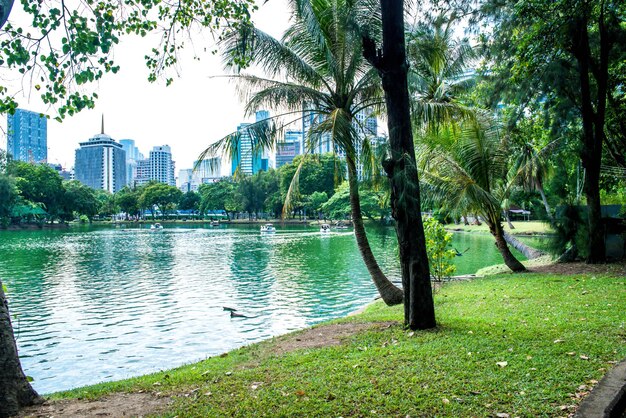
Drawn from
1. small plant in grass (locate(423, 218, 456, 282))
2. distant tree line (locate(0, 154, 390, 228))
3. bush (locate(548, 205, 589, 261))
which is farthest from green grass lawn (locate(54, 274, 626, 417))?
distant tree line (locate(0, 154, 390, 228))

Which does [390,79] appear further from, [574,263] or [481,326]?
[574,263]

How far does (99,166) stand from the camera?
6944 inches

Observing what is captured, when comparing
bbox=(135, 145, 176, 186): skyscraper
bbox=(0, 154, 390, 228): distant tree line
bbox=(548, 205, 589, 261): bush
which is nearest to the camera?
bbox=(548, 205, 589, 261): bush

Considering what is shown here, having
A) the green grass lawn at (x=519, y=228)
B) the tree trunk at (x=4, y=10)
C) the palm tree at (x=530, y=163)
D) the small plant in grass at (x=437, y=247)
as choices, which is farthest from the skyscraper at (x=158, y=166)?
the tree trunk at (x=4, y=10)

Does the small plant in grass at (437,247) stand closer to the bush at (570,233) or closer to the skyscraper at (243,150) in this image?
the bush at (570,233)

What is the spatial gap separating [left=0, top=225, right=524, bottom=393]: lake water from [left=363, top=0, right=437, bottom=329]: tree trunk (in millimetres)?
4093

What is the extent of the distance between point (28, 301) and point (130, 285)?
452cm

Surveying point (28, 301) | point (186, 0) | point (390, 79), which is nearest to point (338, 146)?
point (390, 79)

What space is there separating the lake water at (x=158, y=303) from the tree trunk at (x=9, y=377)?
443cm

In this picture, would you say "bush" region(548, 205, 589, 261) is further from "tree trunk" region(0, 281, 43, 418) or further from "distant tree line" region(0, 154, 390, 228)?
"distant tree line" region(0, 154, 390, 228)

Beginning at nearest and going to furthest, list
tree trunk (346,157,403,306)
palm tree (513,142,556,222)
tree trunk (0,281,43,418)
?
tree trunk (0,281,43,418) < tree trunk (346,157,403,306) < palm tree (513,142,556,222)

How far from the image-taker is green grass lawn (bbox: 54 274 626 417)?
4.32 metres

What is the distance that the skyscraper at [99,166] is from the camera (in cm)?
17388

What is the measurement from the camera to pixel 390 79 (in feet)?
23.8
